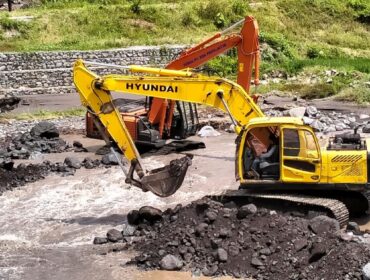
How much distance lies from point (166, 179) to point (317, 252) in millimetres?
3923

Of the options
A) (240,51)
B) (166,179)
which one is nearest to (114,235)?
(166,179)

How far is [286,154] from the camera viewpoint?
517 inches

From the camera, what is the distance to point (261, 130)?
13.4 meters

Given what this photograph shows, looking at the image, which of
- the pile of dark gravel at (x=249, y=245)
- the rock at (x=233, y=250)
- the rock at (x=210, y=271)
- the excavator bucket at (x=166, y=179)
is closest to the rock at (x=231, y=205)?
the pile of dark gravel at (x=249, y=245)

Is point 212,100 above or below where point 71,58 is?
above

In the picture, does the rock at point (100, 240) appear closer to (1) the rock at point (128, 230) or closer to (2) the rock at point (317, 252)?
(1) the rock at point (128, 230)

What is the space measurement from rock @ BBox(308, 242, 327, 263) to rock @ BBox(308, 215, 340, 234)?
558 mm

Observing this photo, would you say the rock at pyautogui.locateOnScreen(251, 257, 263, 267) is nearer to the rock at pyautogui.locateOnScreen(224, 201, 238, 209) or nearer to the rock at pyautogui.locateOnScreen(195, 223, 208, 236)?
the rock at pyautogui.locateOnScreen(195, 223, 208, 236)

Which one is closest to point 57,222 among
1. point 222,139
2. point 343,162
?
point 343,162

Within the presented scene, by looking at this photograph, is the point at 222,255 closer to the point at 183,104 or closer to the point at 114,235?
the point at 114,235

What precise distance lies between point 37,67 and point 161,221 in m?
24.4

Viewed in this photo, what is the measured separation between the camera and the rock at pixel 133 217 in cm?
1426

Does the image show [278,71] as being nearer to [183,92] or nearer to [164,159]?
[164,159]

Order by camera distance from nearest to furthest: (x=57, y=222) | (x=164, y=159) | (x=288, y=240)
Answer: (x=288, y=240) → (x=57, y=222) → (x=164, y=159)
